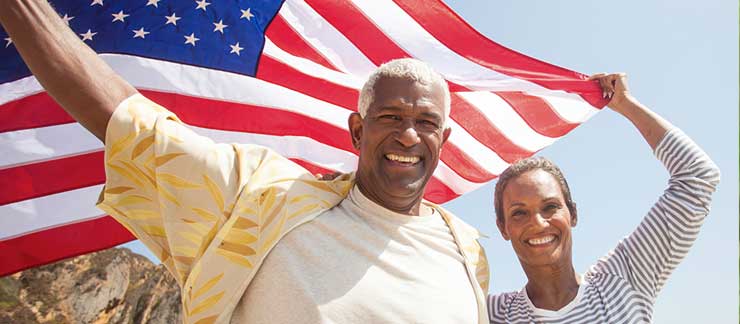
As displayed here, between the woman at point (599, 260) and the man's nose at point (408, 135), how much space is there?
31.7 inches

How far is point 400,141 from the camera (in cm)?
289

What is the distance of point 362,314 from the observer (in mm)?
2389

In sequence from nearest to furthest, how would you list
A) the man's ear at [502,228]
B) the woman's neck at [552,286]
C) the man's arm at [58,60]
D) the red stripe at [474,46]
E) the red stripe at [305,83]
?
1. the man's arm at [58,60]
2. the woman's neck at [552,286]
3. the man's ear at [502,228]
4. the red stripe at [305,83]
5. the red stripe at [474,46]

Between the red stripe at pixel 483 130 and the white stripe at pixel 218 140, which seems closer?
the white stripe at pixel 218 140

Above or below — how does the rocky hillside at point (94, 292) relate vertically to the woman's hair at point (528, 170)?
below

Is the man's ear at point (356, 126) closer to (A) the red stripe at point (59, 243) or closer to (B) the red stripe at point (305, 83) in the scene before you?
(B) the red stripe at point (305, 83)

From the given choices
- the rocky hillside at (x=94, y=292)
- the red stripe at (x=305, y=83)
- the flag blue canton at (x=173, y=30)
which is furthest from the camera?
the rocky hillside at (x=94, y=292)

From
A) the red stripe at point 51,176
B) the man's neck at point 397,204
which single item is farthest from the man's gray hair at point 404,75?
the red stripe at point 51,176

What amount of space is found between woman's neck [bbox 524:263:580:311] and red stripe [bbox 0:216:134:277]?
279 centimetres

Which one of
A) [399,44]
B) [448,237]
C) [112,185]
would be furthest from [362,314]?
[399,44]

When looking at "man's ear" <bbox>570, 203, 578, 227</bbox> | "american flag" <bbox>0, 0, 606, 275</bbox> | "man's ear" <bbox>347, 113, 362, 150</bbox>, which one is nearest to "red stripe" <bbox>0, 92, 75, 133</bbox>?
"american flag" <bbox>0, 0, 606, 275</bbox>

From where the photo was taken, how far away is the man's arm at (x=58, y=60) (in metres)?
2.13

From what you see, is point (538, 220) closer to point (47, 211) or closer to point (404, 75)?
point (404, 75)

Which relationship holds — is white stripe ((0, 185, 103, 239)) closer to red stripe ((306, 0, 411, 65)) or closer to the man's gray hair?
red stripe ((306, 0, 411, 65))
